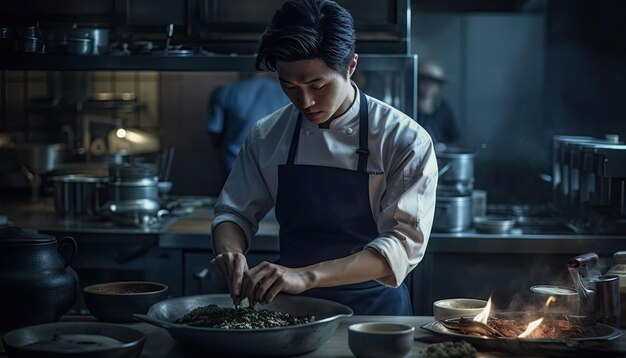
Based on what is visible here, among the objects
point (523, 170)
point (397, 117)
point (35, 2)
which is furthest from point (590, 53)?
point (35, 2)

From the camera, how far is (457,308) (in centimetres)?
231

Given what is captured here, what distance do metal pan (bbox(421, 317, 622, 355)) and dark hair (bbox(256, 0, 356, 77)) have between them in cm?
83

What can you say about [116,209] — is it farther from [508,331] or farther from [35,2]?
[508,331]

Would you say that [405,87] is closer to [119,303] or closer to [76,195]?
[76,195]

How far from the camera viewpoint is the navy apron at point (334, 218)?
2748 millimetres

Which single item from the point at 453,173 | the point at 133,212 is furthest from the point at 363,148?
the point at 133,212

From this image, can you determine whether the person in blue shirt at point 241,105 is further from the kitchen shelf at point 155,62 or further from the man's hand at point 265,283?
the man's hand at point 265,283

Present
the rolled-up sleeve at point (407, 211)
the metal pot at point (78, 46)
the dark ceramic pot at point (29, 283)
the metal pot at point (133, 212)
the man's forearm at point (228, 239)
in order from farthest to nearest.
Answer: the metal pot at point (133, 212), the metal pot at point (78, 46), the man's forearm at point (228, 239), the rolled-up sleeve at point (407, 211), the dark ceramic pot at point (29, 283)

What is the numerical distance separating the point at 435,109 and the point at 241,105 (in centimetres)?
144

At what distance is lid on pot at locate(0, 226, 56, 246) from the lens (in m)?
2.30

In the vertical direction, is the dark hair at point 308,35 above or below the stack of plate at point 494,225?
above

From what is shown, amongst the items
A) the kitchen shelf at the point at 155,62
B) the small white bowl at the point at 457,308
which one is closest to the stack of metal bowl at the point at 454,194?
the kitchen shelf at the point at 155,62

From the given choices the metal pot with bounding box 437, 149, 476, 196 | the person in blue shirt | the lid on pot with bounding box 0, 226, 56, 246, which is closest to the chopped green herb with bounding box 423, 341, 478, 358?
the lid on pot with bounding box 0, 226, 56, 246

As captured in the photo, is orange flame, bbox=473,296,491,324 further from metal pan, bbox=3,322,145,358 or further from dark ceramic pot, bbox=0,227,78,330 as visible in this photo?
dark ceramic pot, bbox=0,227,78,330
